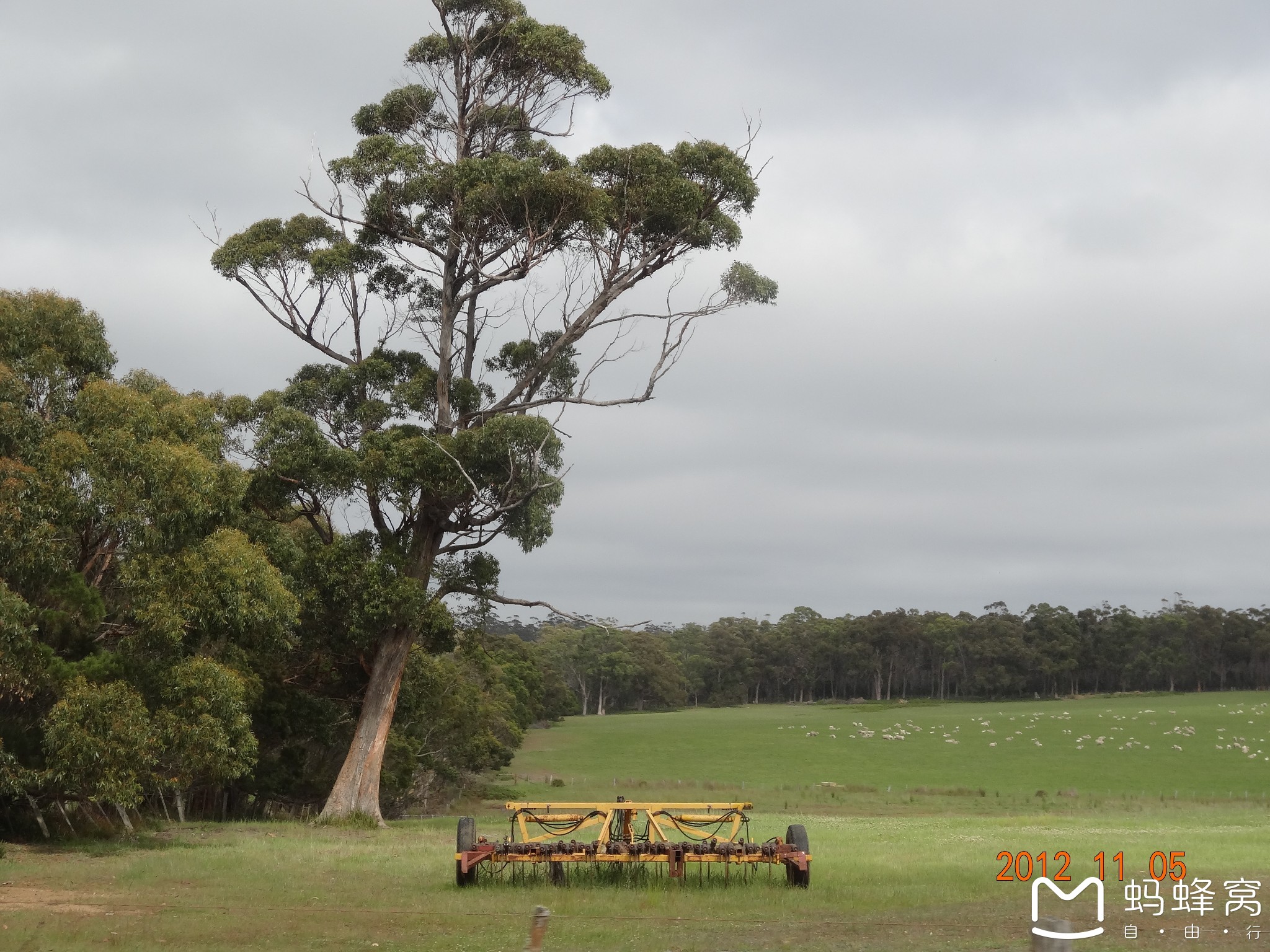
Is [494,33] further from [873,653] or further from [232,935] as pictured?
[873,653]

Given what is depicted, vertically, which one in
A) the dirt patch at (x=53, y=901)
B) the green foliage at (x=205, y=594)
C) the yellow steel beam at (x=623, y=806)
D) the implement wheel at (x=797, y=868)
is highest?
the green foliage at (x=205, y=594)

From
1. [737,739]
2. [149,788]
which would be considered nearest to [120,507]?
[149,788]

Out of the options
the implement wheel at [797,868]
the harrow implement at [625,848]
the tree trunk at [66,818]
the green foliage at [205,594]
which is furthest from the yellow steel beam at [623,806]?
the tree trunk at [66,818]

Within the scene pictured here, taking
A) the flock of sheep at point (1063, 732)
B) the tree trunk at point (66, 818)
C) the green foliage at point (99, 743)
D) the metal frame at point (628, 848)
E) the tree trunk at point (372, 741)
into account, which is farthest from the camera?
the flock of sheep at point (1063, 732)

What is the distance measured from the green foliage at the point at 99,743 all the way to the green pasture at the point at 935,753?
3023cm

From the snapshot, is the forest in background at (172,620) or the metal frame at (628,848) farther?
the forest in background at (172,620)

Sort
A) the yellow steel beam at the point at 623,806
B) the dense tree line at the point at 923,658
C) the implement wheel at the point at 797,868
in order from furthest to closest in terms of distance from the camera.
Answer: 1. the dense tree line at the point at 923,658
2. the yellow steel beam at the point at 623,806
3. the implement wheel at the point at 797,868

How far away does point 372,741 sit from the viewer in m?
29.3

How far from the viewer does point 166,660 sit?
2238 cm

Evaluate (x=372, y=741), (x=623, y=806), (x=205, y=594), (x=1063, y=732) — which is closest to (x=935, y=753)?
(x=1063, y=732)

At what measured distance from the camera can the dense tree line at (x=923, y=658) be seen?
446 ft

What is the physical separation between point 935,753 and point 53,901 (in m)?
69.9

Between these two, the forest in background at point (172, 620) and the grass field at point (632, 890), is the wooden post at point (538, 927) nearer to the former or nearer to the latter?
the grass field at point (632, 890)

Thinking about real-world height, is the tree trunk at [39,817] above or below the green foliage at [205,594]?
below
